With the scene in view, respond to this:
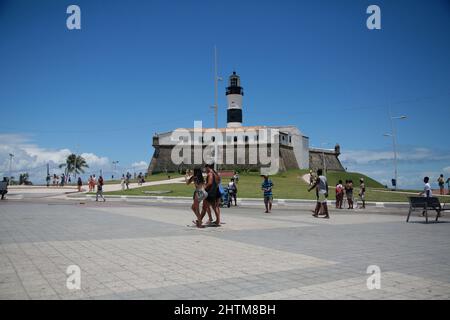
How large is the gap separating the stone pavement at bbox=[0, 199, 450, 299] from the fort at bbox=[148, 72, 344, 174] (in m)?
57.0

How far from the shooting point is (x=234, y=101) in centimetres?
7962

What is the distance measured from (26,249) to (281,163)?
6466 cm

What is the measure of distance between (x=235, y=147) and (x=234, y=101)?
1244 centimetres

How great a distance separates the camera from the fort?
70.5 metres

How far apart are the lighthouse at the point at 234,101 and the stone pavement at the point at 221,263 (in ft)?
232

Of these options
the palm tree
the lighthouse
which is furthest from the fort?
the palm tree

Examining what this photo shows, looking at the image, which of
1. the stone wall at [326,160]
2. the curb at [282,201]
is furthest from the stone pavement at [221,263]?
the stone wall at [326,160]

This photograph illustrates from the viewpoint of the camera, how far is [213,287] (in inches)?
181

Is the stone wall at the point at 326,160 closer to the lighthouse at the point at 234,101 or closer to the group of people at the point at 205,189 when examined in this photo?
the lighthouse at the point at 234,101

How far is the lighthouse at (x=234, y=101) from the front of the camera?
3130 inches

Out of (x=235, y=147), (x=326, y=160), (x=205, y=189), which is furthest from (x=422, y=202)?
(x=326, y=160)

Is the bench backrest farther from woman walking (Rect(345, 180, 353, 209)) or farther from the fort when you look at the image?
the fort

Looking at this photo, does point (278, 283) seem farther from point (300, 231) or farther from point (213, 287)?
point (300, 231)

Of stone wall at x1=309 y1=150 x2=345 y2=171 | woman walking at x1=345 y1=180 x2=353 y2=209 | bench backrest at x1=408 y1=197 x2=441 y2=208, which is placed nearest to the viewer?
bench backrest at x1=408 y1=197 x2=441 y2=208
